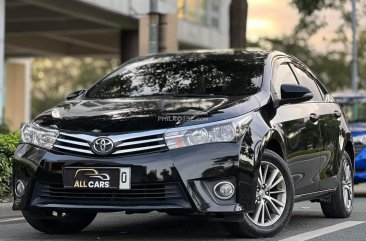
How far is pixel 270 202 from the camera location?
6.50 m

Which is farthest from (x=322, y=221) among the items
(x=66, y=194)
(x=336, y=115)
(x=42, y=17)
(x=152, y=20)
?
(x=42, y=17)

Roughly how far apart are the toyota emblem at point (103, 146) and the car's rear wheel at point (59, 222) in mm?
890

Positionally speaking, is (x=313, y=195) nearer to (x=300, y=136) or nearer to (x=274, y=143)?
(x=300, y=136)

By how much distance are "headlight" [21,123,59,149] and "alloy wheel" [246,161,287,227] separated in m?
1.61

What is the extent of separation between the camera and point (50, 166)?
6.05m

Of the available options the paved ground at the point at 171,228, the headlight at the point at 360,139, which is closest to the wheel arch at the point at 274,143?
the paved ground at the point at 171,228

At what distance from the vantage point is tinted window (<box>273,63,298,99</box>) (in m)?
7.00

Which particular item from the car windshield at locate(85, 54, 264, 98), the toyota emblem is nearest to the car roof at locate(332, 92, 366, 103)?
the car windshield at locate(85, 54, 264, 98)

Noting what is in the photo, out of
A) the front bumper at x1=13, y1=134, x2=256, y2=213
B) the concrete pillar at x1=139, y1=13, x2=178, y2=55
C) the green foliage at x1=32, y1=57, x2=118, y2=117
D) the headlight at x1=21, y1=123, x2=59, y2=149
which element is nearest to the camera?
the front bumper at x1=13, y1=134, x2=256, y2=213

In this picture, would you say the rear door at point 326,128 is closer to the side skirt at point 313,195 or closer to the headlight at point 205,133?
the side skirt at point 313,195

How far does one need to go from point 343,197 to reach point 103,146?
10.7 ft

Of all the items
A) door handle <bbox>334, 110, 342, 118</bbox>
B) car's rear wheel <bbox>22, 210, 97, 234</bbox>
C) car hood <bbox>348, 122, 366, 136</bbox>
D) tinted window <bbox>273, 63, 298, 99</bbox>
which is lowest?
car's rear wheel <bbox>22, 210, 97, 234</bbox>

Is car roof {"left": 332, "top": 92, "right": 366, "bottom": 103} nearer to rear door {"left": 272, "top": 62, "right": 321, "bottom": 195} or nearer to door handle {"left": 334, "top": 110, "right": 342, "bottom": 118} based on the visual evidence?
door handle {"left": 334, "top": 110, "right": 342, "bottom": 118}

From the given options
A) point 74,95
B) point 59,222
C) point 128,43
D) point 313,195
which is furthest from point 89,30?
point 59,222
